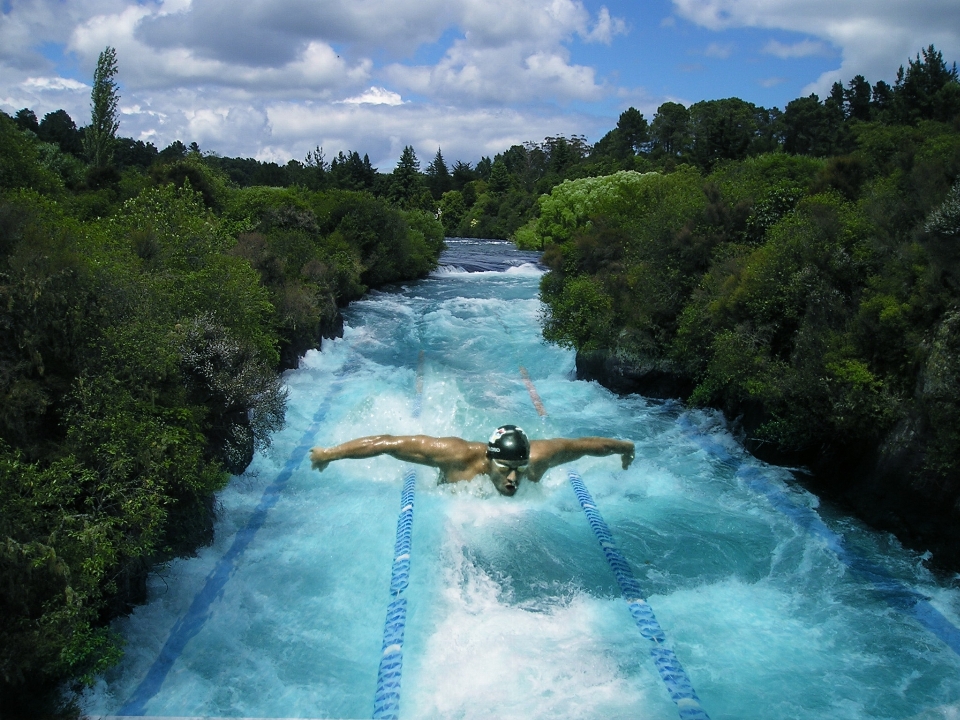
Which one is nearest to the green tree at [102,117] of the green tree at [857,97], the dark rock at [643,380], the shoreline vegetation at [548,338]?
the shoreline vegetation at [548,338]

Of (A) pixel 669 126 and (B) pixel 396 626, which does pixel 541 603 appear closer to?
(B) pixel 396 626

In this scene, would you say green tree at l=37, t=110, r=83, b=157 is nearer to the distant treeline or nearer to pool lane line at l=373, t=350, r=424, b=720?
the distant treeline

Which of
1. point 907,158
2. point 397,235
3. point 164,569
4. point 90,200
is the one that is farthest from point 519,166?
point 164,569

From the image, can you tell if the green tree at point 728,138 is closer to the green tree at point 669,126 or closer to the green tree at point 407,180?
the green tree at point 669,126

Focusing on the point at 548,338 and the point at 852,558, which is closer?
the point at 852,558

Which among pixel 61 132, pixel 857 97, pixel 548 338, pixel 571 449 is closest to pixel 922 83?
pixel 857 97

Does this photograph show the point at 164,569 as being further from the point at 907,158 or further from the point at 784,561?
the point at 907,158

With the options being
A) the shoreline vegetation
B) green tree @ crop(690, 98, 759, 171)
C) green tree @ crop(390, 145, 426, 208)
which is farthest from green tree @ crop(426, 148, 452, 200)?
the shoreline vegetation
